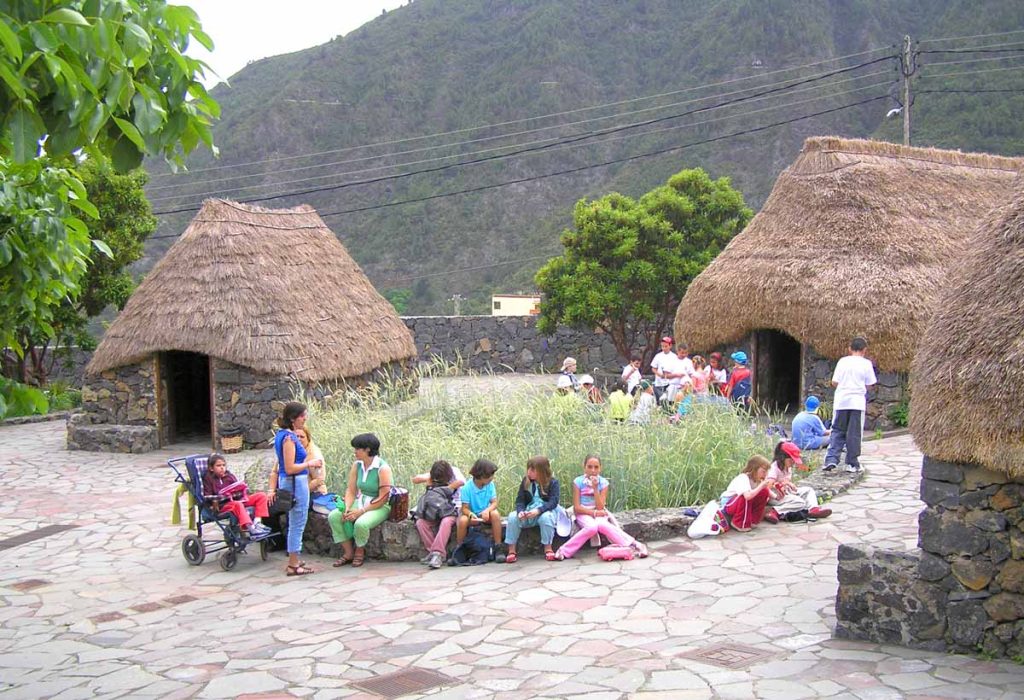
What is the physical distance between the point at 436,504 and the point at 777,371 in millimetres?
10932

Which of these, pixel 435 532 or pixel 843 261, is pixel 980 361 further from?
pixel 843 261

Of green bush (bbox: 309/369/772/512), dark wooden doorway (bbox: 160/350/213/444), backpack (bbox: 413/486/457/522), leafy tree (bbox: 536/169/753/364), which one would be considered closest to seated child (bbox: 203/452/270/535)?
green bush (bbox: 309/369/772/512)

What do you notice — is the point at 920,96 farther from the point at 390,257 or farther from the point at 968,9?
the point at 390,257

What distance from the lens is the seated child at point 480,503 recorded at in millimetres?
8508

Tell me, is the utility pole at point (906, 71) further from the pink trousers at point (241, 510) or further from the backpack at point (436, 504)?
the pink trousers at point (241, 510)

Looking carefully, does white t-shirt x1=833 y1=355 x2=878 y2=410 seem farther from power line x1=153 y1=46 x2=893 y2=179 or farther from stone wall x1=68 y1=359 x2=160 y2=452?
power line x1=153 y1=46 x2=893 y2=179

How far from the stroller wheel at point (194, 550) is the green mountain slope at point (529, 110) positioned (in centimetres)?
3221

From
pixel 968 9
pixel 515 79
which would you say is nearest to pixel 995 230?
pixel 968 9

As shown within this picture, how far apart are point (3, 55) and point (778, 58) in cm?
→ 4800

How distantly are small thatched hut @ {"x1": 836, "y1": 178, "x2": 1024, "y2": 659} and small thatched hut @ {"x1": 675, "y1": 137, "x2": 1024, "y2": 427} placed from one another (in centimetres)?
822

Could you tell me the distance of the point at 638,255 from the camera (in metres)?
22.4

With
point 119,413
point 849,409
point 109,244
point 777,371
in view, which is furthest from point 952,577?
point 109,244

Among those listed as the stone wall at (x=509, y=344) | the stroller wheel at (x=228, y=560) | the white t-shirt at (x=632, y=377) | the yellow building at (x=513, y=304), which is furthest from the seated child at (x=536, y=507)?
the yellow building at (x=513, y=304)

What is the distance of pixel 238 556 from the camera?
30.0ft
